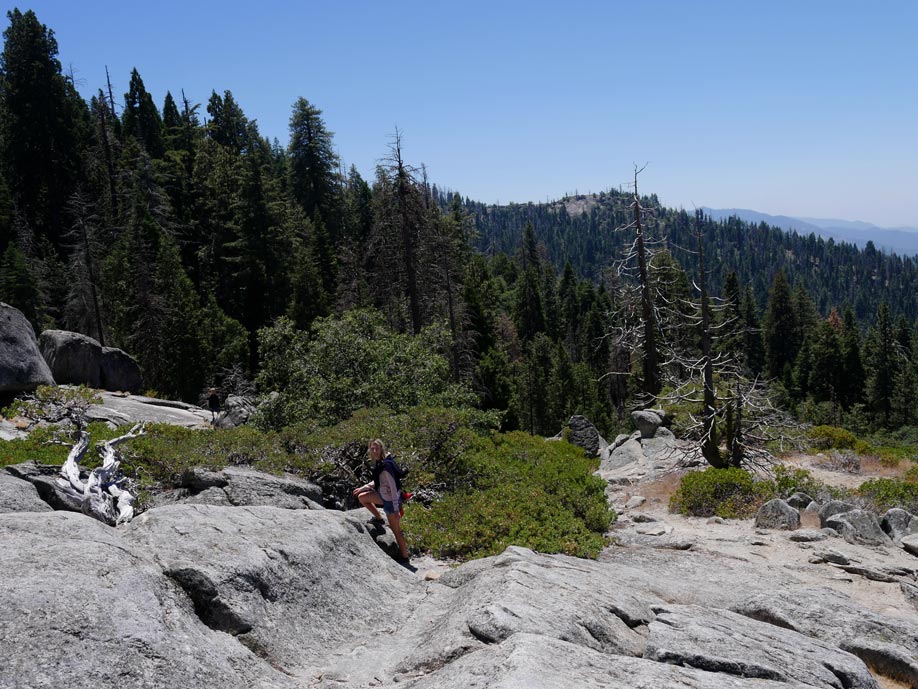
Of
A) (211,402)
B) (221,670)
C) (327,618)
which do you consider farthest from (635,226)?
A: (221,670)

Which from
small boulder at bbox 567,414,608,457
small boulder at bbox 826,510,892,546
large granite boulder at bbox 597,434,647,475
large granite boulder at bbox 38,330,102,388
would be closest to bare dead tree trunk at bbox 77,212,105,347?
large granite boulder at bbox 38,330,102,388

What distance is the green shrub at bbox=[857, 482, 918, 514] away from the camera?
47.6 feet

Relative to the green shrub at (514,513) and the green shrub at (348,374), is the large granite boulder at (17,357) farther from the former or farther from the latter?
the green shrub at (514,513)

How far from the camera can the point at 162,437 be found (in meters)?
14.3

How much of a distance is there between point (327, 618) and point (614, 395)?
71.6m

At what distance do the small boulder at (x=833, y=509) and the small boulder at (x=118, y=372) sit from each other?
94.1 feet

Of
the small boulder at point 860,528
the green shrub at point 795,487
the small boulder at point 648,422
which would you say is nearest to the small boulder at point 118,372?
the small boulder at point 648,422

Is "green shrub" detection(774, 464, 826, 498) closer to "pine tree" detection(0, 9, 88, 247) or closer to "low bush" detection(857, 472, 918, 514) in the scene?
"low bush" detection(857, 472, 918, 514)

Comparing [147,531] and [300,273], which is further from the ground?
[300,273]

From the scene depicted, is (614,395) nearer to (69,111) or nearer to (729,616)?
(69,111)

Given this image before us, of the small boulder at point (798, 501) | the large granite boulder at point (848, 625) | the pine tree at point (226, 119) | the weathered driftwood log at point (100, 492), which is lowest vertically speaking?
the small boulder at point (798, 501)

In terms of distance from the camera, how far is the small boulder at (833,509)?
45.6 ft

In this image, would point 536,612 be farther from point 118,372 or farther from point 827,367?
point 827,367

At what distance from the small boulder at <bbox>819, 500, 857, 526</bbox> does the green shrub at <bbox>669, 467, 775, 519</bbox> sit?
1.64 metres
